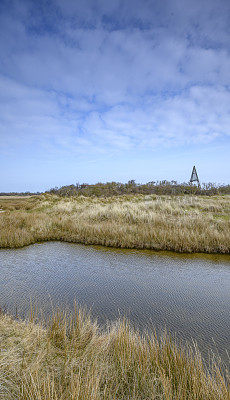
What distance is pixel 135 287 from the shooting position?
4.65 metres

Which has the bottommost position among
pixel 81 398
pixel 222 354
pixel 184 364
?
pixel 222 354

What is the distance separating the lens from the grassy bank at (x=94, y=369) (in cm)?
171

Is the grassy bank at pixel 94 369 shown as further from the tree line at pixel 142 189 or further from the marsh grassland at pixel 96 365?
the tree line at pixel 142 189

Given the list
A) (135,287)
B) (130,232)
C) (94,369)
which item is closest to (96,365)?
(94,369)

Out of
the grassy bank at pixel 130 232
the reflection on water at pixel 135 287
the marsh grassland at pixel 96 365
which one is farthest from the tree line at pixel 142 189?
the marsh grassland at pixel 96 365

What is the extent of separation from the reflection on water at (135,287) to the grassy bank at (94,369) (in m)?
0.84

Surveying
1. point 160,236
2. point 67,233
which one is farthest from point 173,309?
point 67,233

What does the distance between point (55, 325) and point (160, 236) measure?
5.98 metres

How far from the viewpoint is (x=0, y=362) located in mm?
2029

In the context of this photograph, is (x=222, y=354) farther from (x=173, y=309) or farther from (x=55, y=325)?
(x=55, y=325)

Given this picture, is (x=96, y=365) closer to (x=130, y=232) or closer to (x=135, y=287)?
(x=135, y=287)

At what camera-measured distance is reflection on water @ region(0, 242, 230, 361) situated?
11.0 feet

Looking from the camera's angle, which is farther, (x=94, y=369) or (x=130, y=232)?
(x=130, y=232)

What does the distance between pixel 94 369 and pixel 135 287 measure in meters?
2.69
